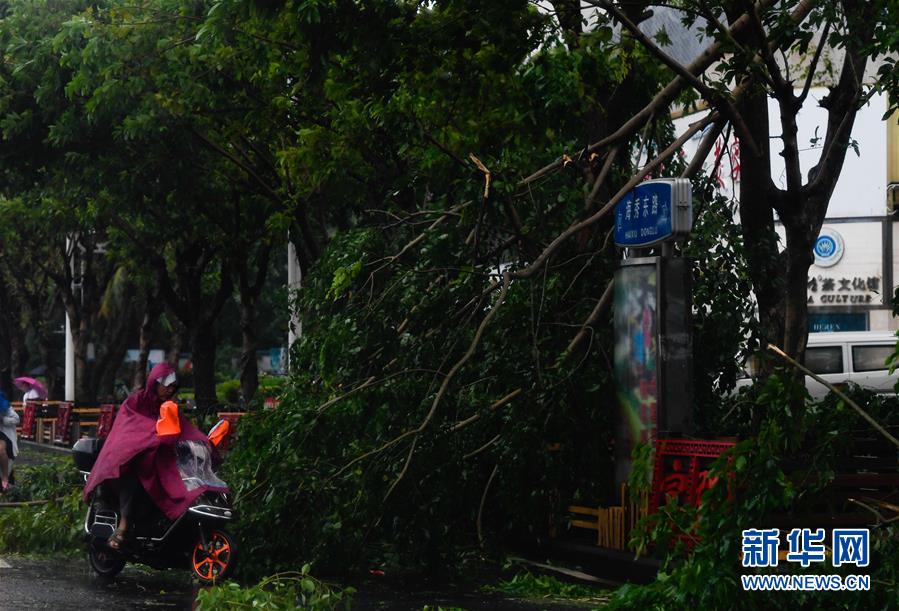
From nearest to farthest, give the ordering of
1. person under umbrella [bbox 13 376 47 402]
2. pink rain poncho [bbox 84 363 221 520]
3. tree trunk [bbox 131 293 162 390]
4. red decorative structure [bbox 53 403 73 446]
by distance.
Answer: pink rain poncho [bbox 84 363 221 520]
red decorative structure [bbox 53 403 73 446]
tree trunk [bbox 131 293 162 390]
person under umbrella [bbox 13 376 47 402]

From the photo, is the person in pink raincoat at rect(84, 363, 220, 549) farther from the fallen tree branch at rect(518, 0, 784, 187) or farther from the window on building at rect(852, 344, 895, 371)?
the window on building at rect(852, 344, 895, 371)

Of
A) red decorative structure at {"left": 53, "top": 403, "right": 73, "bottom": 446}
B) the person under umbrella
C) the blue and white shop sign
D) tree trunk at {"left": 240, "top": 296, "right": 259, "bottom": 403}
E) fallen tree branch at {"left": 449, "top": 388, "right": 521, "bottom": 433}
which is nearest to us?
fallen tree branch at {"left": 449, "top": 388, "right": 521, "bottom": 433}

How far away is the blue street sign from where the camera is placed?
11031 millimetres

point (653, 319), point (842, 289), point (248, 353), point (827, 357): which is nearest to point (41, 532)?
point (653, 319)

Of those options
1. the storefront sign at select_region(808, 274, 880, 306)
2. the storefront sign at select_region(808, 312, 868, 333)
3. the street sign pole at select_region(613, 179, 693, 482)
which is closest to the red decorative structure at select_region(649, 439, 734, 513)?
the street sign pole at select_region(613, 179, 693, 482)

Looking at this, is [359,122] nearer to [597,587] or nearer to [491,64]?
[491,64]

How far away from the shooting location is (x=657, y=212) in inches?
439

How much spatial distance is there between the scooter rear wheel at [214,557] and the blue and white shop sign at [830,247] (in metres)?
25.6

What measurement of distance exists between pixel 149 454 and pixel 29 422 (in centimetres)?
2655

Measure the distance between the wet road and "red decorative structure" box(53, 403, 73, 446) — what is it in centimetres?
2054

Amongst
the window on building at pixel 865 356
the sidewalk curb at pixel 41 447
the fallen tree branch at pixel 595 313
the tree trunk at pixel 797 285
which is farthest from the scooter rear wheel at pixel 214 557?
the sidewalk curb at pixel 41 447

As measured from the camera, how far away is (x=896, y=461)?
8.84 metres

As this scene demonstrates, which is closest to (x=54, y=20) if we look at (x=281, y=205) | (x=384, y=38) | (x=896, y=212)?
(x=281, y=205)

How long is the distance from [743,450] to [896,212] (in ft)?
89.9
